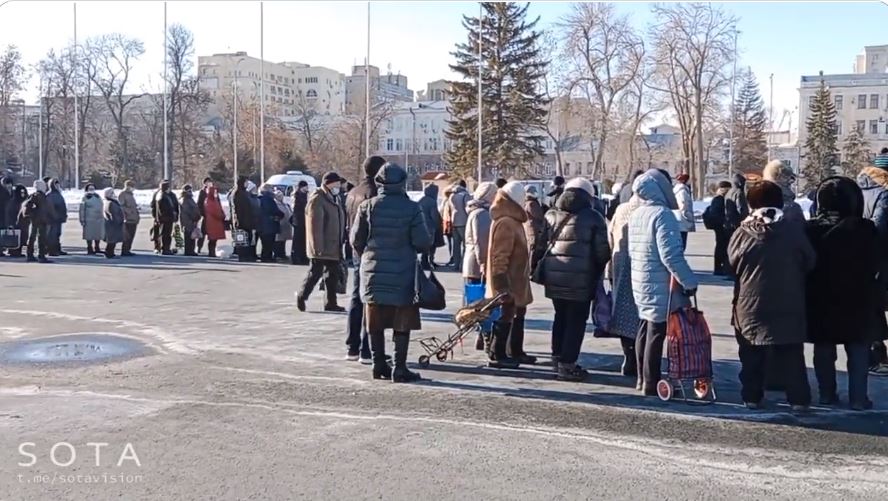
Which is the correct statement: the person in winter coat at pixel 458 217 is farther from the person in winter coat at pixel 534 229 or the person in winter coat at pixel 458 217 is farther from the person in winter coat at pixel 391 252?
the person in winter coat at pixel 391 252

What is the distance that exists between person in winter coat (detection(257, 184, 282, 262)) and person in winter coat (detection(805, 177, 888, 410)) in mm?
14288

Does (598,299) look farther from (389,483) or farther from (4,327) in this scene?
(4,327)

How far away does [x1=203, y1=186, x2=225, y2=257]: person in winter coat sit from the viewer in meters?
21.1

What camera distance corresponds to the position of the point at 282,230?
20.5m

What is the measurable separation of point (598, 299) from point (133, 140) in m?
82.1

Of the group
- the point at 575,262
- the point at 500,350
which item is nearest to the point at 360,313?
the point at 500,350

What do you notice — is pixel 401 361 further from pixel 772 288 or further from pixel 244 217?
pixel 244 217

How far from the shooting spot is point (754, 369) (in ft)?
24.2

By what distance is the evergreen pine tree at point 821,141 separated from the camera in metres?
72.1

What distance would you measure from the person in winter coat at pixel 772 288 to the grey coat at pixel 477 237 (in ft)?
10.0

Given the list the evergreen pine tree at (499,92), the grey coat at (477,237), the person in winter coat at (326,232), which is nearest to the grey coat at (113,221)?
the person in winter coat at (326,232)

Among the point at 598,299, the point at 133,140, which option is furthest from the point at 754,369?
the point at 133,140

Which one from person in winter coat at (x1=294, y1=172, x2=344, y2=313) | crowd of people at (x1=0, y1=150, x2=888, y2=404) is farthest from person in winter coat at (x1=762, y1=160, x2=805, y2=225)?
person in winter coat at (x1=294, y1=172, x2=344, y2=313)

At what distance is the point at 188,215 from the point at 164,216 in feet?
2.27
